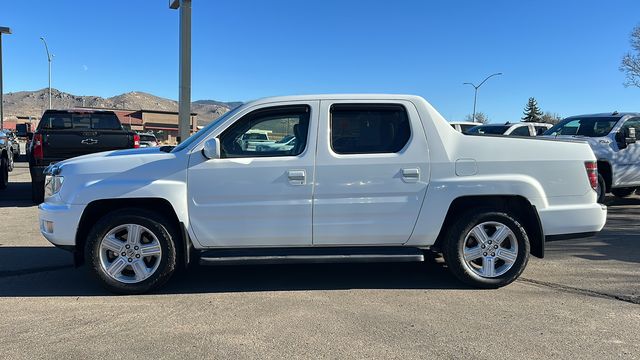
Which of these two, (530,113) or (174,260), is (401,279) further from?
(530,113)

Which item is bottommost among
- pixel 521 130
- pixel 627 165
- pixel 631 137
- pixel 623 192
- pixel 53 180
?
pixel 623 192

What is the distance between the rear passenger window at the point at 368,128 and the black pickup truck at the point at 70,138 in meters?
6.21

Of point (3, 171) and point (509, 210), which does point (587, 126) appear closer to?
point (509, 210)

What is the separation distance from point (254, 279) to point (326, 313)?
1293mm

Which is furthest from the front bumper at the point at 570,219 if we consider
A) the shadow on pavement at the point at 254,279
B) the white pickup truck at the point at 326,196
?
the shadow on pavement at the point at 254,279

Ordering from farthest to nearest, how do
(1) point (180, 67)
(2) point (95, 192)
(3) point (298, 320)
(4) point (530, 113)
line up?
(4) point (530, 113) < (1) point (180, 67) < (2) point (95, 192) < (3) point (298, 320)

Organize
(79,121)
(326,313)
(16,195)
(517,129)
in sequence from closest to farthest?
1. (326,313)
2. (79,121)
3. (16,195)
4. (517,129)

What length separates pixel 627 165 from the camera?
32.4ft

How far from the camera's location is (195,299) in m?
4.71

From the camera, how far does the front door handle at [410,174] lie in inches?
189

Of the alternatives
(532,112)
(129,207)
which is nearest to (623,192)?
(129,207)

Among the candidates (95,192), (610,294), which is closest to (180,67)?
(95,192)

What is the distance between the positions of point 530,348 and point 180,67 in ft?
37.1

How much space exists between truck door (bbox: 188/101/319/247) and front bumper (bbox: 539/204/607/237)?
7.86 ft
